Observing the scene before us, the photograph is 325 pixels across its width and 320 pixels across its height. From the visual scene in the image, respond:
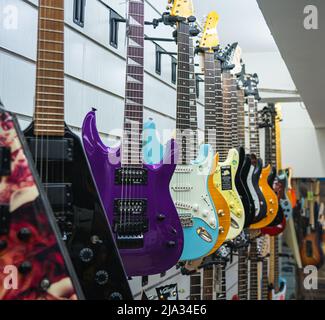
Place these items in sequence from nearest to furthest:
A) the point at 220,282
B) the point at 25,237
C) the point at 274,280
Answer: the point at 25,237
the point at 220,282
the point at 274,280

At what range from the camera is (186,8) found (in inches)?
58.5

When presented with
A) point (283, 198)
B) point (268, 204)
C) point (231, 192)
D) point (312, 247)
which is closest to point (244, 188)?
point (231, 192)

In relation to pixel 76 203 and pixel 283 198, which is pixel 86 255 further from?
pixel 283 198

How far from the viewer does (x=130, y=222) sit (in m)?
1.07

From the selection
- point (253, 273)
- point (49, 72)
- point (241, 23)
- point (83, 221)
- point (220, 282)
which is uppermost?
point (241, 23)

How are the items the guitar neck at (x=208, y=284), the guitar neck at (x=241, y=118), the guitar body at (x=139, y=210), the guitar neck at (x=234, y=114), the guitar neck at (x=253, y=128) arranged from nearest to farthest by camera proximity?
1. the guitar body at (x=139, y=210)
2. the guitar neck at (x=208, y=284)
3. the guitar neck at (x=234, y=114)
4. the guitar neck at (x=241, y=118)
5. the guitar neck at (x=253, y=128)

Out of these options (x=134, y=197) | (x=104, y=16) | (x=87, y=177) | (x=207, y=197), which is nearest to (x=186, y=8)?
(x=104, y=16)

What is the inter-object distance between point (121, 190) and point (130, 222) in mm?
74

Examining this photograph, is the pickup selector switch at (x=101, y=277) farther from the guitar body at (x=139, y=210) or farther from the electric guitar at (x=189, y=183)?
the electric guitar at (x=189, y=183)

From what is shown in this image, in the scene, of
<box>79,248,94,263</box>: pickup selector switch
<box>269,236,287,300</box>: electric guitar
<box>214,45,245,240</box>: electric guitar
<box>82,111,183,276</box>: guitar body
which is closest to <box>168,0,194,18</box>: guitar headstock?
<box>214,45,245,240</box>: electric guitar

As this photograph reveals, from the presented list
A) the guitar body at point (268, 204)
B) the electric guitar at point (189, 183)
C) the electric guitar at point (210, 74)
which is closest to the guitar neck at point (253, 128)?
the guitar body at point (268, 204)

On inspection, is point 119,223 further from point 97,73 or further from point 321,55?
point 321,55

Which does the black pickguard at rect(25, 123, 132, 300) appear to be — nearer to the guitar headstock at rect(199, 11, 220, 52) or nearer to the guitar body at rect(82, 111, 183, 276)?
the guitar body at rect(82, 111, 183, 276)

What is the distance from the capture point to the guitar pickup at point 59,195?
2.78 feet
